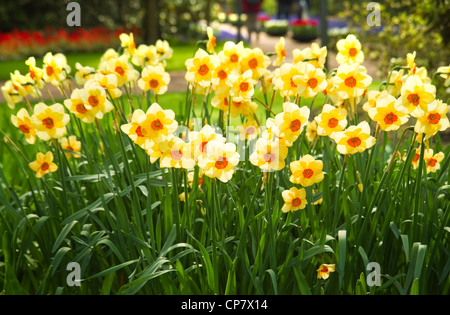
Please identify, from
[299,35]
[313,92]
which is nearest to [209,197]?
[313,92]

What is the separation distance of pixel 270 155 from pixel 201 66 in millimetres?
431

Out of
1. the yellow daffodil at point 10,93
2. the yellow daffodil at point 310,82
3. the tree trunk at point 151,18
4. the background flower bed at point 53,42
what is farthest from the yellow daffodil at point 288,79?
the background flower bed at point 53,42

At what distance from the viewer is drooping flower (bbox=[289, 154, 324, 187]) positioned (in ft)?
4.99

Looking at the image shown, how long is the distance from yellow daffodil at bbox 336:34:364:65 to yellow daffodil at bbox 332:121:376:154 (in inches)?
19.1

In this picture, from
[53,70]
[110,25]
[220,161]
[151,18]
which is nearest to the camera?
[220,161]

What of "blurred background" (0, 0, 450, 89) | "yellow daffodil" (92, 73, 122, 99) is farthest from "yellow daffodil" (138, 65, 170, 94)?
"blurred background" (0, 0, 450, 89)

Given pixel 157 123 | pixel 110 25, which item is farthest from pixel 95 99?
pixel 110 25

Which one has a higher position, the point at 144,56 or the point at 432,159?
the point at 144,56

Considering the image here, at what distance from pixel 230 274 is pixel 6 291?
70cm

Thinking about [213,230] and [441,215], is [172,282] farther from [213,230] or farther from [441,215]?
[441,215]

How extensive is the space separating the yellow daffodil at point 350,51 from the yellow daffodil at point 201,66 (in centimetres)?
47

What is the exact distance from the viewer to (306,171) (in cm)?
153

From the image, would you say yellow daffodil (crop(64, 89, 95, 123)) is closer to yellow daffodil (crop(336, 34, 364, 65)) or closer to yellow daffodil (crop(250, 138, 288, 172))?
yellow daffodil (crop(250, 138, 288, 172))

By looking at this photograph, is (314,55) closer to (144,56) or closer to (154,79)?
(154,79)
